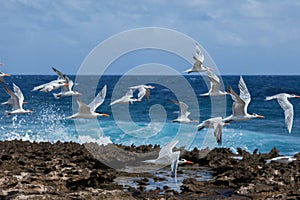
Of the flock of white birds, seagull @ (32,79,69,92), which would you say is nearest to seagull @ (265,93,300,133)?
the flock of white birds

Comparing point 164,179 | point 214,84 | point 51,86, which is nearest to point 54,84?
point 51,86

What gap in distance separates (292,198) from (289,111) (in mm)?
6699

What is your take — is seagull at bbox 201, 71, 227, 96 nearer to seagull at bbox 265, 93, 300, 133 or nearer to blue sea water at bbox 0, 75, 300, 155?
seagull at bbox 265, 93, 300, 133

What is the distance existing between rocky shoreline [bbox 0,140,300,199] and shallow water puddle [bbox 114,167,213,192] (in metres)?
0.06

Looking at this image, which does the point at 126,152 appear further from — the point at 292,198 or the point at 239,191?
the point at 292,198

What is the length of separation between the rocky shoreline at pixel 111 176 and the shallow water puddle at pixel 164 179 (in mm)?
59

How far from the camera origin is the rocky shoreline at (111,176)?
11570 millimetres

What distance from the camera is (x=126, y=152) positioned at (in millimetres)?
16969

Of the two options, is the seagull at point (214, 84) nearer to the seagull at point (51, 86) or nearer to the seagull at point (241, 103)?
the seagull at point (241, 103)

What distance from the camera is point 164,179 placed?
1366 centimetres

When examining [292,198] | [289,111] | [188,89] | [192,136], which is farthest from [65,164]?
[188,89]

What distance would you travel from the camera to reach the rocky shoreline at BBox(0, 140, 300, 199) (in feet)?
38.0

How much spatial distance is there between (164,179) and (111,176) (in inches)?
56.1

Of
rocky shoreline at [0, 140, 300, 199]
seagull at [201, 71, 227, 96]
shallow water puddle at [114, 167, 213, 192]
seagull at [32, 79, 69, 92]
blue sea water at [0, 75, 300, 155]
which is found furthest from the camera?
blue sea water at [0, 75, 300, 155]
